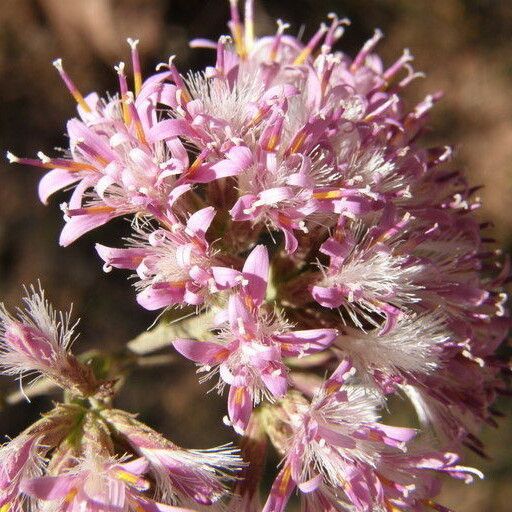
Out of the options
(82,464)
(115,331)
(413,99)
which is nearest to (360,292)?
(82,464)

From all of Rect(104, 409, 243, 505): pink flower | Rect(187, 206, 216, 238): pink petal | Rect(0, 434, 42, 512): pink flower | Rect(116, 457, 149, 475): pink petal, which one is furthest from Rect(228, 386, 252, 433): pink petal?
Rect(0, 434, 42, 512): pink flower

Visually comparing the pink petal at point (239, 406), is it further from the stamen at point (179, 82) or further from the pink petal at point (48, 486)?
the stamen at point (179, 82)

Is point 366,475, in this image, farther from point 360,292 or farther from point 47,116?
point 47,116

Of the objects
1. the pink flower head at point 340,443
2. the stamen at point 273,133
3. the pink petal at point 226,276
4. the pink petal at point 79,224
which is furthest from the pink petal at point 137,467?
the stamen at point 273,133

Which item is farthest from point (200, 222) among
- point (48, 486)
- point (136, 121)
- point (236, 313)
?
point (48, 486)

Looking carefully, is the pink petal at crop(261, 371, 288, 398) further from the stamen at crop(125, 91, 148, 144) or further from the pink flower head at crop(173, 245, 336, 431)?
the stamen at crop(125, 91, 148, 144)

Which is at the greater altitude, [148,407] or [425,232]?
[425,232]
